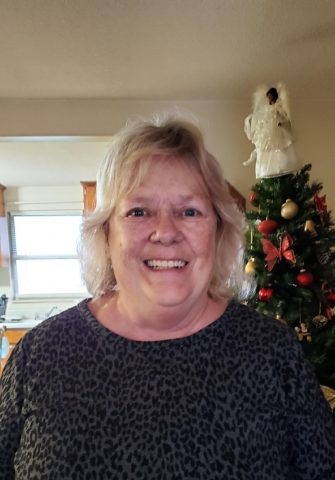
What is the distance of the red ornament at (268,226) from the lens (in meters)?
1.55

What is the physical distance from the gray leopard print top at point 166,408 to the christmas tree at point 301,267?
0.76 metres

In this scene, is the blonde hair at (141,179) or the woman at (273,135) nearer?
the blonde hair at (141,179)

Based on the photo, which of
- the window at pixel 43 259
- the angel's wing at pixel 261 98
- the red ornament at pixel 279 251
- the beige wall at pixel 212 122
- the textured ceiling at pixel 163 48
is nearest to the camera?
the textured ceiling at pixel 163 48

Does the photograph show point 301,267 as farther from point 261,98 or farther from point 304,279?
point 261,98

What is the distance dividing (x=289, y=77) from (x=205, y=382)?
169cm

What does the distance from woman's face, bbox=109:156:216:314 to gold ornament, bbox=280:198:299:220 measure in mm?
808

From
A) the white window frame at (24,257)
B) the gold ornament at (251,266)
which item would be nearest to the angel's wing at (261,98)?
the gold ornament at (251,266)

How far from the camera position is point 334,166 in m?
2.27

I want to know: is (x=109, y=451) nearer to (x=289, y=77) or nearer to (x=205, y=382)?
(x=205, y=382)

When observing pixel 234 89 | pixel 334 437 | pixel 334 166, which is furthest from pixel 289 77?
pixel 334 437

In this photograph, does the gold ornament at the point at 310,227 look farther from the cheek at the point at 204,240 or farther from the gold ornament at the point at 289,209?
the cheek at the point at 204,240

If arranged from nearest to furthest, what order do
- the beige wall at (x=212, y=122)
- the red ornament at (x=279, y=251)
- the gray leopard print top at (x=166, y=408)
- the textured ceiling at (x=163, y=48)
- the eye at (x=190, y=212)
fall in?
the gray leopard print top at (x=166, y=408) < the eye at (x=190, y=212) < the textured ceiling at (x=163, y=48) < the red ornament at (x=279, y=251) < the beige wall at (x=212, y=122)

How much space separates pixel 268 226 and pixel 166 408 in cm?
99

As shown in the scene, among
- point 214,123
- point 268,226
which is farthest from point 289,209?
point 214,123
